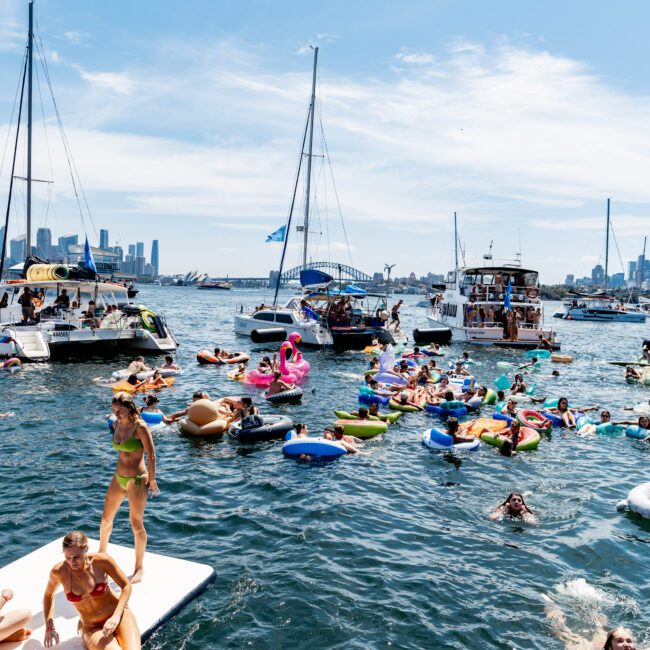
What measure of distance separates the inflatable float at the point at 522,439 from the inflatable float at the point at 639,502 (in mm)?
3781

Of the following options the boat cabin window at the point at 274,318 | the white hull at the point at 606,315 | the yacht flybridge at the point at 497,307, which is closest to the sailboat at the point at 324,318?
the boat cabin window at the point at 274,318

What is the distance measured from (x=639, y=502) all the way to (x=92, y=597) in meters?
10.6

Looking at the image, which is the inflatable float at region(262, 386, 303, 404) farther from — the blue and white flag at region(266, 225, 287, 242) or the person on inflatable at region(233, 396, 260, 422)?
the blue and white flag at region(266, 225, 287, 242)

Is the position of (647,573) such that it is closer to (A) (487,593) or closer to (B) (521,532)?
(B) (521,532)

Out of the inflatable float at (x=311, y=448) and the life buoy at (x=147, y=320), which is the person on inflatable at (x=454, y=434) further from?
the life buoy at (x=147, y=320)

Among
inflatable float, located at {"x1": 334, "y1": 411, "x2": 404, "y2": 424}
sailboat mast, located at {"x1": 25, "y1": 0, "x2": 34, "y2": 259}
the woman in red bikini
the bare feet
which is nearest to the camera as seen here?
the woman in red bikini

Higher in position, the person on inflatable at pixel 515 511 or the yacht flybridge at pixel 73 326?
the yacht flybridge at pixel 73 326

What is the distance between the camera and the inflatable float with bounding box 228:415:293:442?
53.1 feet

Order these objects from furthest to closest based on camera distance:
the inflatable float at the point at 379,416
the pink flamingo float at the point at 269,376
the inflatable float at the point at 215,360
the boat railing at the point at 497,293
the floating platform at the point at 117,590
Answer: the boat railing at the point at 497,293, the inflatable float at the point at 215,360, the pink flamingo float at the point at 269,376, the inflatable float at the point at 379,416, the floating platform at the point at 117,590

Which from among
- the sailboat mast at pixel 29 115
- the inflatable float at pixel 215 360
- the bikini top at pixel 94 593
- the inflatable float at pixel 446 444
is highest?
the sailboat mast at pixel 29 115

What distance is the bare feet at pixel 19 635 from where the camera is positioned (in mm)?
6539

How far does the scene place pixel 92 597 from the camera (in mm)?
6168

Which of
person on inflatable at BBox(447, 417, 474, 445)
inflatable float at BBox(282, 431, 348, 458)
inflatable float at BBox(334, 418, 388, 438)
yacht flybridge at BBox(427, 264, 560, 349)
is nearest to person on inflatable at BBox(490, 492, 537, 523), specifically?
person on inflatable at BBox(447, 417, 474, 445)

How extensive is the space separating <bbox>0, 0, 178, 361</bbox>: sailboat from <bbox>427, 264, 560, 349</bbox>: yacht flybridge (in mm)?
21066
